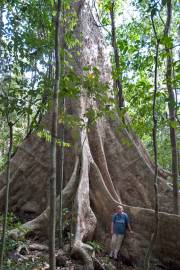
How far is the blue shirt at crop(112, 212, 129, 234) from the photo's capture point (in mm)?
6977

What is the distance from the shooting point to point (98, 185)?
7727 millimetres

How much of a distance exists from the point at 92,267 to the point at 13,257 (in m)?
1.22

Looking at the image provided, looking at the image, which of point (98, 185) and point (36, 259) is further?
point (98, 185)

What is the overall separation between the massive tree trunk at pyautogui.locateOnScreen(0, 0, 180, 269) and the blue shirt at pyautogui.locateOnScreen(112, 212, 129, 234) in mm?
258

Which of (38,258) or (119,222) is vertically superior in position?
(119,222)

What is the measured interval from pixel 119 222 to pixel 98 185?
104cm

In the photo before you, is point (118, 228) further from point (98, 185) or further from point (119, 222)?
point (98, 185)

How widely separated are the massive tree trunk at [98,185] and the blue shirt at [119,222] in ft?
0.85

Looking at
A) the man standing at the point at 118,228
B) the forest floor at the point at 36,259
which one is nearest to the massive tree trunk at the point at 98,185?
the man standing at the point at 118,228

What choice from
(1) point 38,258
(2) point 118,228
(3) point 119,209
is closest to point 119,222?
(2) point 118,228

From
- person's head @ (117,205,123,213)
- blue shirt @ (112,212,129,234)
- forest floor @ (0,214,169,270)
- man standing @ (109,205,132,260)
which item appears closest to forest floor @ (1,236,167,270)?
forest floor @ (0,214,169,270)

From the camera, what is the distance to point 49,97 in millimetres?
4797

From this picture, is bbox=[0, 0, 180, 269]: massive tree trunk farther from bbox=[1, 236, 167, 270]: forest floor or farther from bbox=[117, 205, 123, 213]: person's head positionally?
bbox=[1, 236, 167, 270]: forest floor

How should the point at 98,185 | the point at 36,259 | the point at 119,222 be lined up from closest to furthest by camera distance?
the point at 36,259
the point at 119,222
the point at 98,185
